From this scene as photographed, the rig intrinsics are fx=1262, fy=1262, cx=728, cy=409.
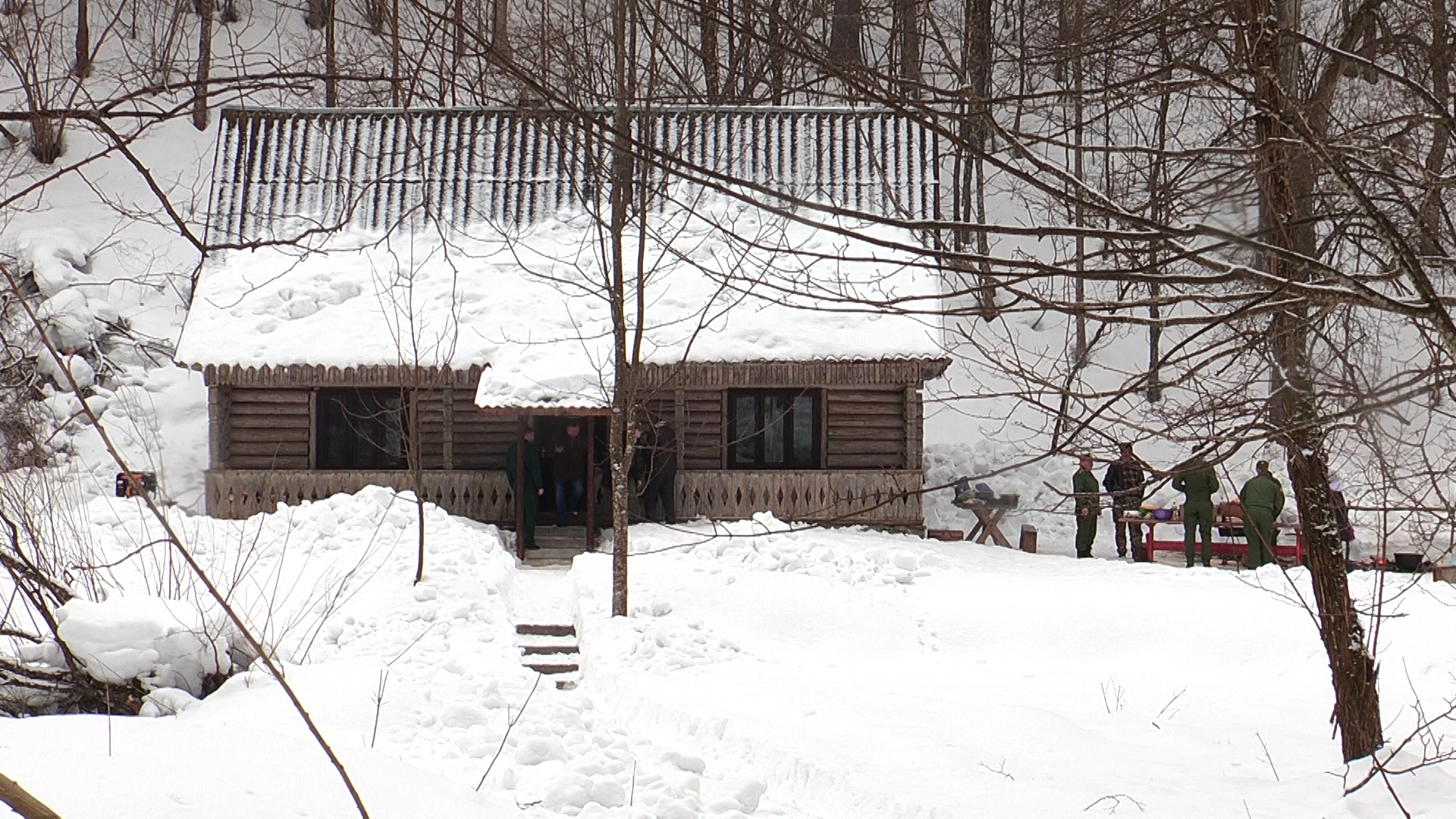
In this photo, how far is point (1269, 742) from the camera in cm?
909

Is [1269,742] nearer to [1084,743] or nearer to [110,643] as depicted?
[1084,743]

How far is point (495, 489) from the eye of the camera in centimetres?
1909

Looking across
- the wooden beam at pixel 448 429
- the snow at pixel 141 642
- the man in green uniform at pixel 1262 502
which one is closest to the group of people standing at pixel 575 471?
the wooden beam at pixel 448 429

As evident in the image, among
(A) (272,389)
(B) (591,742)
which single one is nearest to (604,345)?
(A) (272,389)

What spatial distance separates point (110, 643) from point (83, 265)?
22.2 meters

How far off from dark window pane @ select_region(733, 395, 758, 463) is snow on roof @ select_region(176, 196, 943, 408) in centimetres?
158

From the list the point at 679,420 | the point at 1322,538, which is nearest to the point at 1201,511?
the point at 679,420

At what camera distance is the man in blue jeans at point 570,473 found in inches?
746

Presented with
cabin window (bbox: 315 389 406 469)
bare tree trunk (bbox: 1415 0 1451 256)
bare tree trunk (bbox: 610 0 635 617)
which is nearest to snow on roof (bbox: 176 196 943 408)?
cabin window (bbox: 315 389 406 469)

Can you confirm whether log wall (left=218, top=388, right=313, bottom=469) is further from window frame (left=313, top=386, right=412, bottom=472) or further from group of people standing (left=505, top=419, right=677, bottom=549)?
group of people standing (left=505, top=419, right=677, bottom=549)

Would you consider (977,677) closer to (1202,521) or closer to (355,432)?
(1202,521)

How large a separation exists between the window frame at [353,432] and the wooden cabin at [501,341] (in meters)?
0.04

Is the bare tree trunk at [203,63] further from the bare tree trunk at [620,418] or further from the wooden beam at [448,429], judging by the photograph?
the wooden beam at [448,429]

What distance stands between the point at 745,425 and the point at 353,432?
626cm
